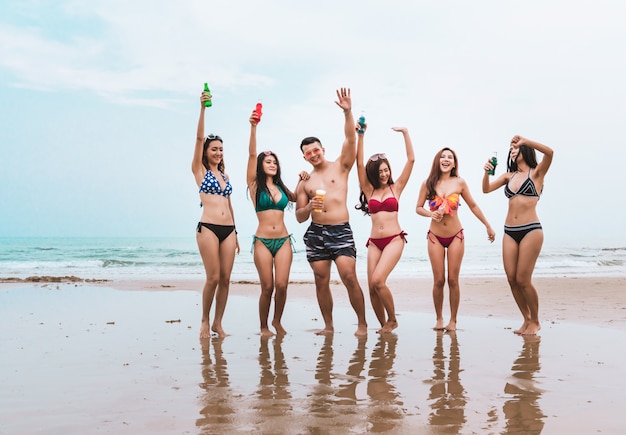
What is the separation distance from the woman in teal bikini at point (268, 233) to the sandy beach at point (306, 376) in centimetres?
49

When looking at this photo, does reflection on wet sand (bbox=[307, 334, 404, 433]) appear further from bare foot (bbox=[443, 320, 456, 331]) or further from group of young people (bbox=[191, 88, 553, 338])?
bare foot (bbox=[443, 320, 456, 331])

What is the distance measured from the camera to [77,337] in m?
6.84

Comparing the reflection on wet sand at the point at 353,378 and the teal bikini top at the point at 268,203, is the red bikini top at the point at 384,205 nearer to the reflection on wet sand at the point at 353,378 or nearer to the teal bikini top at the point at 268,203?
the teal bikini top at the point at 268,203

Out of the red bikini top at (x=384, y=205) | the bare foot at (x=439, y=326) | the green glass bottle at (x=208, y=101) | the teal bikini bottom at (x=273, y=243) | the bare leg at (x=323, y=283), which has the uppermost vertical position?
the green glass bottle at (x=208, y=101)

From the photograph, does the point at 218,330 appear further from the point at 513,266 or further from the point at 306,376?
the point at 513,266

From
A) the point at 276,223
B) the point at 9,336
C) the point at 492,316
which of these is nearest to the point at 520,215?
the point at 492,316

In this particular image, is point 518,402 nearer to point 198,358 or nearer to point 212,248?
point 198,358

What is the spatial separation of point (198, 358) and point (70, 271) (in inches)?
882

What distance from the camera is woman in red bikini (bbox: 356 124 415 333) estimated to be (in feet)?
23.7

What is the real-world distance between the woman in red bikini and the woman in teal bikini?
41.4 inches

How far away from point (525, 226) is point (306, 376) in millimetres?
3806

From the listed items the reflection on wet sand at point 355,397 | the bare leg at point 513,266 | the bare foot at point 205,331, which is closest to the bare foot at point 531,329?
the bare leg at point 513,266

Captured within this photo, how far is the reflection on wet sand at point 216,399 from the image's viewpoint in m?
3.58

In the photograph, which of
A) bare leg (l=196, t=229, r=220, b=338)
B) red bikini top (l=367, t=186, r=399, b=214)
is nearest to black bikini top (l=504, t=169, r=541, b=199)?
red bikini top (l=367, t=186, r=399, b=214)
